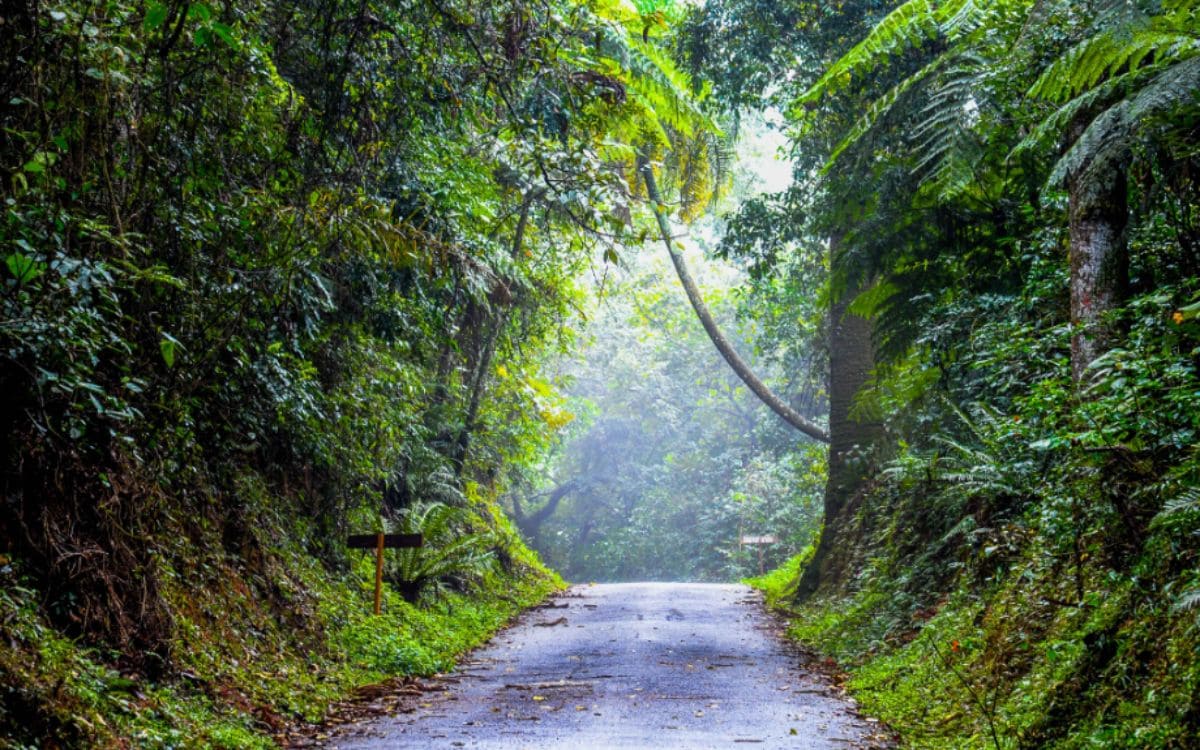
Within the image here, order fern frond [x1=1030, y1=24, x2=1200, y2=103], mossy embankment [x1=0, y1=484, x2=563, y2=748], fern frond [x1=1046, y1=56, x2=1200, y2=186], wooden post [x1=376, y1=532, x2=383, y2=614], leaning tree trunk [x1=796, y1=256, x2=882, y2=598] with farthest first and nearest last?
1. leaning tree trunk [x1=796, y1=256, x2=882, y2=598]
2. wooden post [x1=376, y1=532, x2=383, y2=614]
3. fern frond [x1=1030, y1=24, x2=1200, y2=103]
4. fern frond [x1=1046, y1=56, x2=1200, y2=186]
5. mossy embankment [x1=0, y1=484, x2=563, y2=748]

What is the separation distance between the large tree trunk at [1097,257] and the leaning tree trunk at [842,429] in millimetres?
7439

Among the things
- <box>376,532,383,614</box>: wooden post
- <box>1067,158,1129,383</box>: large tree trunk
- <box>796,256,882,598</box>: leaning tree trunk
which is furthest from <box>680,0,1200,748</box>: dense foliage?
<box>376,532,383,614</box>: wooden post

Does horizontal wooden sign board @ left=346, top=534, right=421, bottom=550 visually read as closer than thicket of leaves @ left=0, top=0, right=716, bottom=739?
No

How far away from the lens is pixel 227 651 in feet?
21.9

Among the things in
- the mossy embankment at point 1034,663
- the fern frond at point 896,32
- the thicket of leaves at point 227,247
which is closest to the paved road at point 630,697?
the mossy embankment at point 1034,663

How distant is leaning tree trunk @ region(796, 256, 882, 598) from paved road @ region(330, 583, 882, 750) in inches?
81.9

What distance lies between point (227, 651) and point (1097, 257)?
5966mm

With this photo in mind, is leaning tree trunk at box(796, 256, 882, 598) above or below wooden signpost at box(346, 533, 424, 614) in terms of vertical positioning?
above

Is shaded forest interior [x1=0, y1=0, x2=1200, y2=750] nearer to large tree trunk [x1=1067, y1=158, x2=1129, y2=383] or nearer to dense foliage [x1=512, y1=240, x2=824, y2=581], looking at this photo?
large tree trunk [x1=1067, y1=158, x2=1129, y2=383]

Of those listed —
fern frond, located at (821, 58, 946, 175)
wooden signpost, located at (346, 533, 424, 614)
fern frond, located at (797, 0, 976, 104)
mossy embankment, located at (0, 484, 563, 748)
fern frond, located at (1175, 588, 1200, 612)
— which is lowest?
mossy embankment, located at (0, 484, 563, 748)

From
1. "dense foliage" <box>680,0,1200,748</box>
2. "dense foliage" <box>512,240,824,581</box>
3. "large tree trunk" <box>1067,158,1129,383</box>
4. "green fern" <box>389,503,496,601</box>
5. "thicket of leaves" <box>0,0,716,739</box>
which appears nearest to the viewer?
"dense foliage" <box>680,0,1200,748</box>

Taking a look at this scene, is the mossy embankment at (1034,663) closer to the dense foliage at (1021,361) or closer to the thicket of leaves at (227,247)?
the dense foliage at (1021,361)

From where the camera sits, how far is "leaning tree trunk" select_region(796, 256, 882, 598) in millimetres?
13922

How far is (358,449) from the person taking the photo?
1053 cm
